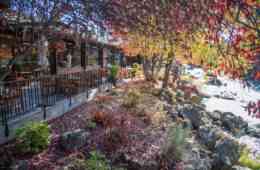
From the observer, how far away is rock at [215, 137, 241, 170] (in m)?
6.66

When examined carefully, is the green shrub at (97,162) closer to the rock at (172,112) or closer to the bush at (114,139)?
the bush at (114,139)

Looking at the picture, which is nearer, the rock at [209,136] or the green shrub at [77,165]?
the green shrub at [77,165]

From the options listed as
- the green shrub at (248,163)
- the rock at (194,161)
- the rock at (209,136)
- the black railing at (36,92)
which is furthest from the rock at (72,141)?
the green shrub at (248,163)

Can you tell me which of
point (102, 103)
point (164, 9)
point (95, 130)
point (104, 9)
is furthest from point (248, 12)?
point (102, 103)

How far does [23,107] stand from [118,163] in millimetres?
3177

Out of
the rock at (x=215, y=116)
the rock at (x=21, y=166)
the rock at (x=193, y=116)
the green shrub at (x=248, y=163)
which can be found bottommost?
the green shrub at (x=248, y=163)

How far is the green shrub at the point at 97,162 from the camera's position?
425 centimetres

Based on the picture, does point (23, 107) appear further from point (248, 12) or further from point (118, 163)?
point (248, 12)

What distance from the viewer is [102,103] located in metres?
8.25

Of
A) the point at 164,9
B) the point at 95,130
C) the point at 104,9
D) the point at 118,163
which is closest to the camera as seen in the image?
the point at 164,9

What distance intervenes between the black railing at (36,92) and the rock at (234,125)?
7012 millimetres

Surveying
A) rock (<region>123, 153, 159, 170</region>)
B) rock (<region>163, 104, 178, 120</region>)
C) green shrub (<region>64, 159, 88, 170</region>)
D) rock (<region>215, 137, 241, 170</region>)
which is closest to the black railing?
green shrub (<region>64, 159, 88, 170</region>)

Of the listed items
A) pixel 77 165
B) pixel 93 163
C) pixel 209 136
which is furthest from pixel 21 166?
pixel 209 136

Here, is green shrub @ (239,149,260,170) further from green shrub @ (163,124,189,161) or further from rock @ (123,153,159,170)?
rock @ (123,153,159,170)
